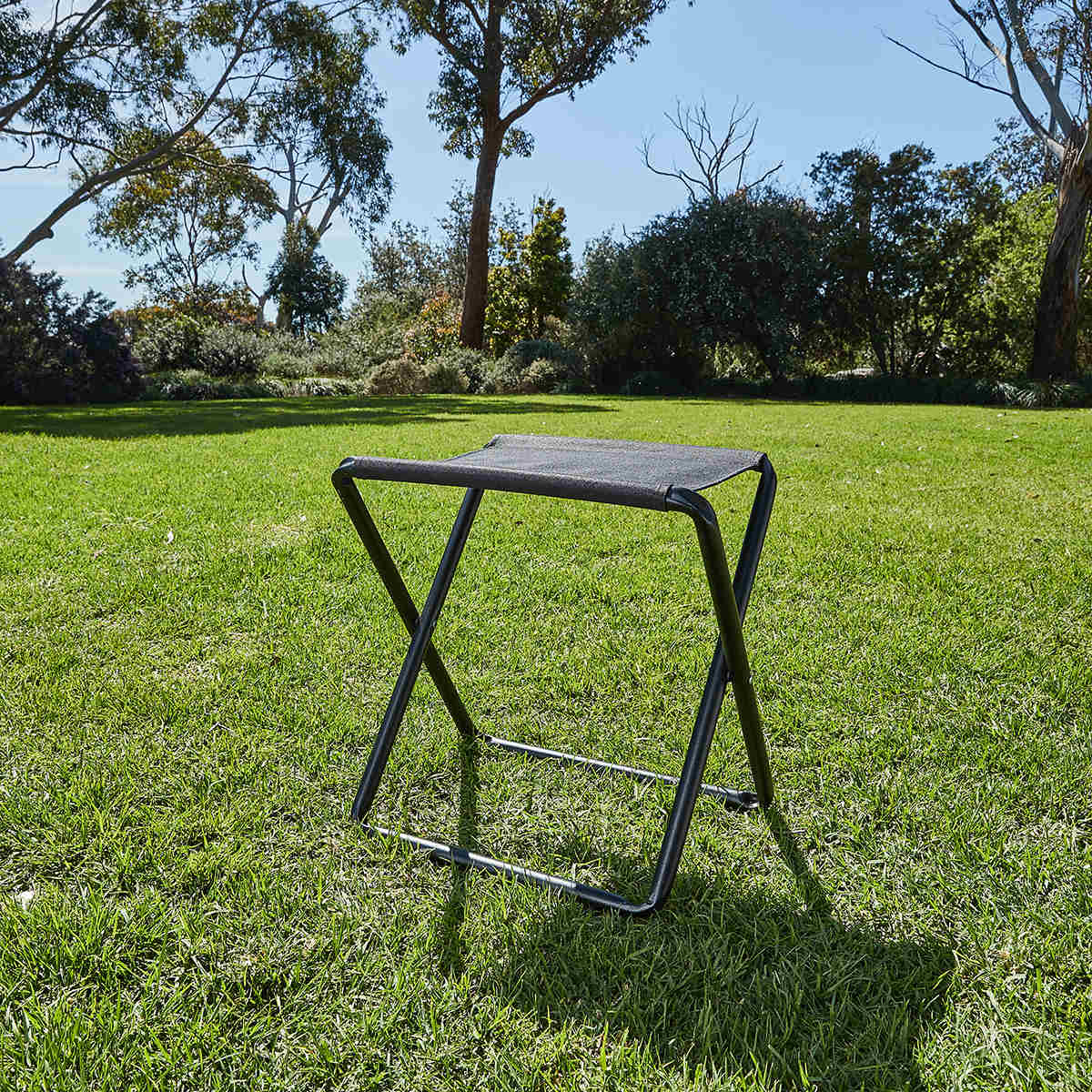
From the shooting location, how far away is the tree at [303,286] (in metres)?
29.9

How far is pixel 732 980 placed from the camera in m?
1.32

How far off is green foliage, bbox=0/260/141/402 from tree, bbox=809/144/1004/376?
1505 cm

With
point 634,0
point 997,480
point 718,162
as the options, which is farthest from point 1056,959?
point 718,162

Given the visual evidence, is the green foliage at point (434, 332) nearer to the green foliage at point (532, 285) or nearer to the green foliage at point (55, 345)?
the green foliage at point (532, 285)

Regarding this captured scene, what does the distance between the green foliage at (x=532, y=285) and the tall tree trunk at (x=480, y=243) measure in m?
4.71

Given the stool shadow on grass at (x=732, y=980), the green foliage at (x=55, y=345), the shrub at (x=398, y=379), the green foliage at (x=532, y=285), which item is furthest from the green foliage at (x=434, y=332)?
the stool shadow on grass at (x=732, y=980)

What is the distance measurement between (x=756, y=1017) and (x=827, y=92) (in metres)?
29.6

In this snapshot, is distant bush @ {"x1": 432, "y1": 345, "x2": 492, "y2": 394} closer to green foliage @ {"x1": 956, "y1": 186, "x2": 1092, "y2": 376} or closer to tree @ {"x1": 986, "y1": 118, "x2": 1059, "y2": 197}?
green foliage @ {"x1": 956, "y1": 186, "x2": 1092, "y2": 376}

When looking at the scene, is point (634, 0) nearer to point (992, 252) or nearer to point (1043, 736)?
point (992, 252)

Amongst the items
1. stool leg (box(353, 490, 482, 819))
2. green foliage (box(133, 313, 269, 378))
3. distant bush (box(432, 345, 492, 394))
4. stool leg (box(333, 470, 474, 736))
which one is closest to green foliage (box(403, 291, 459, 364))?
distant bush (box(432, 345, 492, 394))

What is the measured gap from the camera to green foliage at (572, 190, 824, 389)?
707 inches

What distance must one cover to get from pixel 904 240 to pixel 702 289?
15.5 ft

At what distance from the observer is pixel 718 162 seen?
26.4 meters

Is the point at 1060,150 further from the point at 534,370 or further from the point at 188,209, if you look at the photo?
the point at 188,209
